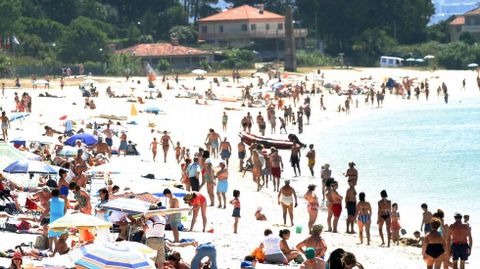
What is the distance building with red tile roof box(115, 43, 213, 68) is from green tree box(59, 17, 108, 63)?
263cm

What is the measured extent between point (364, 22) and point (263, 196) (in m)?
66.6

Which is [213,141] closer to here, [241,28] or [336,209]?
[336,209]

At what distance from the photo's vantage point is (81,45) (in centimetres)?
7475

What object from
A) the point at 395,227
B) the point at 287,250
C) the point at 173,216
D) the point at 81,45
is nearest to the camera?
the point at 287,250

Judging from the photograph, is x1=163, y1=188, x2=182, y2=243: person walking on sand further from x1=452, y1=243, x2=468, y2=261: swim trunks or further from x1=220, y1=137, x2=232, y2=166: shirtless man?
x1=220, y1=137, x2=232, y2=166: shirtless man

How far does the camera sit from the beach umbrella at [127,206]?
1652cm

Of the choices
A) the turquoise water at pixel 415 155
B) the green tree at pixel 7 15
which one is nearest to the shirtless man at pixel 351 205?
the turquoise water at pixel 415 155

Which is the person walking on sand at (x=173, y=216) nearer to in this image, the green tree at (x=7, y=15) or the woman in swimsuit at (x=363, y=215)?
the woman in swimsuit at (x=363, y=215)

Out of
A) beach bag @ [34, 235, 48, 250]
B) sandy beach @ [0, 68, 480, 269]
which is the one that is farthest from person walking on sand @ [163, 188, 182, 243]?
beach bag @ [34, 235, 48, 250]

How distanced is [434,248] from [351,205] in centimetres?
485

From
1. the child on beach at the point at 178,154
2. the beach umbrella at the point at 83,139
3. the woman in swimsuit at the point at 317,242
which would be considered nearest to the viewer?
the woman in swimsuit at the point at 317,242

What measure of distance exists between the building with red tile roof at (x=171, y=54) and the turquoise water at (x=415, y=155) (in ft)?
68.3

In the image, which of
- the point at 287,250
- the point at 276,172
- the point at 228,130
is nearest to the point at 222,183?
the point at 276,172

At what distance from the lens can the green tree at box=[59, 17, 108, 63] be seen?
7438 centimetres
